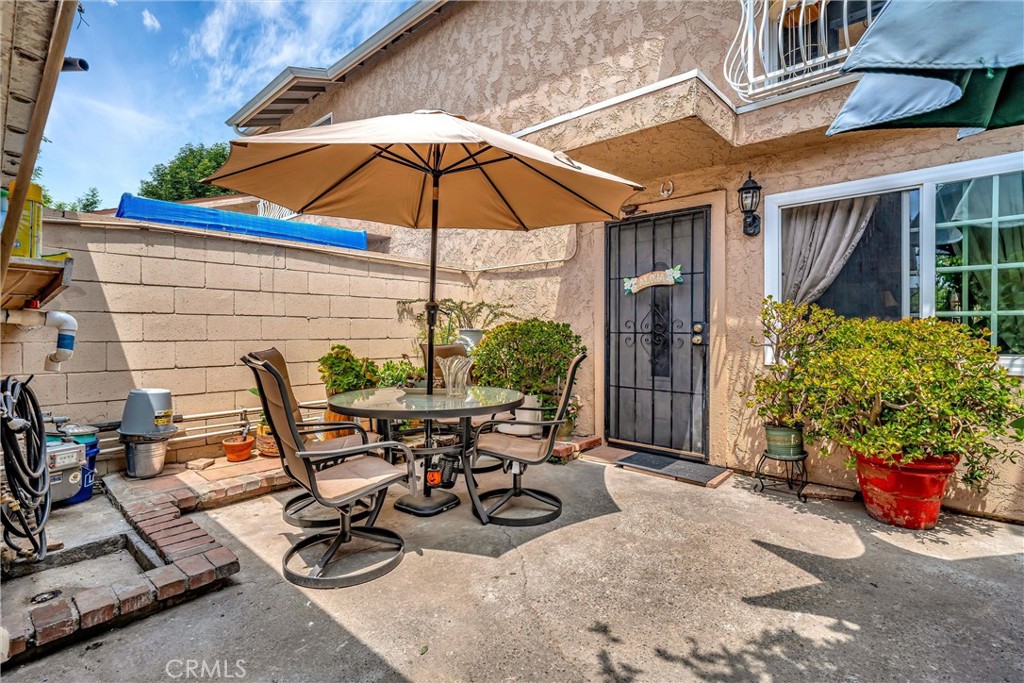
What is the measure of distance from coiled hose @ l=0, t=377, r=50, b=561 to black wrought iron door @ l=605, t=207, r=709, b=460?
467 centimetres

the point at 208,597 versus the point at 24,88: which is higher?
the point at 24,88

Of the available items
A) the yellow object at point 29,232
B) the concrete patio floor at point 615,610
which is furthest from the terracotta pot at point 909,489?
the yellow object at point 29,232

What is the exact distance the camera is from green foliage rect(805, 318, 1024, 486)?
3076mm

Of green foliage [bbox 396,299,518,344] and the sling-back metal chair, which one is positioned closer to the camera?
the sling-back metal chair

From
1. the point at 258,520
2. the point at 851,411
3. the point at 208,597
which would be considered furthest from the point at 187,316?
the point at 851,411

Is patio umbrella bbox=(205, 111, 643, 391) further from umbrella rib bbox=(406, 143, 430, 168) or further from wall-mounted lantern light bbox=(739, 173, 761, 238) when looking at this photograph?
wall-mounted lantern light bbox=(739, 173, 761, 238)

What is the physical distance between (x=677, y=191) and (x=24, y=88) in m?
4.75

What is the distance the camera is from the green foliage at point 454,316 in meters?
6.23

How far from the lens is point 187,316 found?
14.4ft

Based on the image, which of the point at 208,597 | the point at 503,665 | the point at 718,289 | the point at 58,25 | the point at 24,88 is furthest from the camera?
the point at 718,289

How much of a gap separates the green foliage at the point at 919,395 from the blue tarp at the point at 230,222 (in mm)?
5471

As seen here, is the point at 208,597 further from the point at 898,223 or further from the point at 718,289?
the point at 898,223

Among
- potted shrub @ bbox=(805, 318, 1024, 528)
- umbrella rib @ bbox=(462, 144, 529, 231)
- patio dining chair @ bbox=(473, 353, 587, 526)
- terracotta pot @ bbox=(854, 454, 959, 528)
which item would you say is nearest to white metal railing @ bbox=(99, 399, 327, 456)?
patio dining chair @ bbox=(473, 353, 587, 526)

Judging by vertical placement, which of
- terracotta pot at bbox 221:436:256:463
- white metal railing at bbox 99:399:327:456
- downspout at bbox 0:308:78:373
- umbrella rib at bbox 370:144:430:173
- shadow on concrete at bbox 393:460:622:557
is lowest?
shadow on concrete at bbox 393:460:622:557
